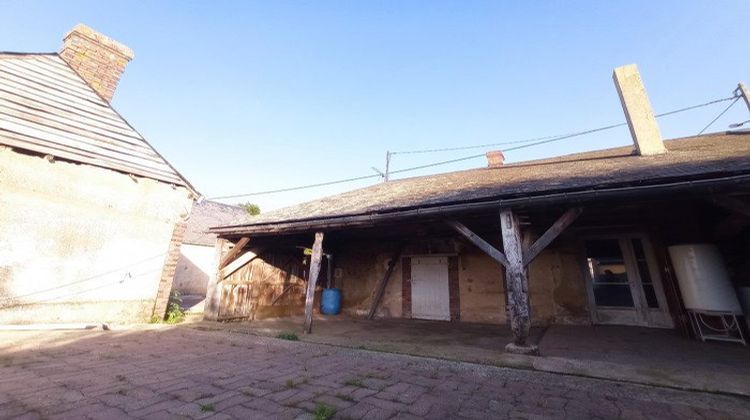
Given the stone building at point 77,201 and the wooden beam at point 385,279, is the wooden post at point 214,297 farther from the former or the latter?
the wooden beam at point 385,279

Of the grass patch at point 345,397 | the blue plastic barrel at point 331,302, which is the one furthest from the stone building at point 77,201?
the grass patch at point 345,397

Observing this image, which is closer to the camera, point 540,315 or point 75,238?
point 75,238

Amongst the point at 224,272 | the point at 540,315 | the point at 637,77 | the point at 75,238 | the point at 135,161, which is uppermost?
the point at 637,77

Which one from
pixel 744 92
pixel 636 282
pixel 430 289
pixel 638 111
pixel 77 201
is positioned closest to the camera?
pixel 77 201

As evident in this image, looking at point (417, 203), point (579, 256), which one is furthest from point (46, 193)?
point (579, 256)

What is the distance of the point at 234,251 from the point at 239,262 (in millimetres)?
653

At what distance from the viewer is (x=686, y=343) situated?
4988 mm

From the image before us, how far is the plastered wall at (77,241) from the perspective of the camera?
5742 mm

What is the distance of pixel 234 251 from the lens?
775cm

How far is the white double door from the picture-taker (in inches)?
340

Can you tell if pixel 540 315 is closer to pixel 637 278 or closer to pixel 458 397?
pixel 637 278

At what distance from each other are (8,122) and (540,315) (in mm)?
12140

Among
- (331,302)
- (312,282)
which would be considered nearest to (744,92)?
(312,282)

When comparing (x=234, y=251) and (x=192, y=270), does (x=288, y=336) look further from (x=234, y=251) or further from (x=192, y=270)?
(x=192, y=270)
